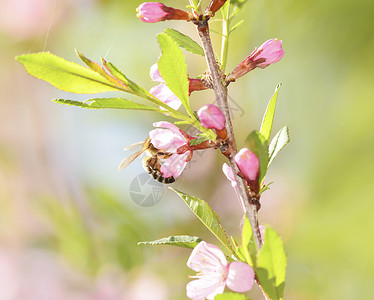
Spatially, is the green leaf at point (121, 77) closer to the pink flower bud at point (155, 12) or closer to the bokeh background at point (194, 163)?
the pink flower bud at point (155, 12)

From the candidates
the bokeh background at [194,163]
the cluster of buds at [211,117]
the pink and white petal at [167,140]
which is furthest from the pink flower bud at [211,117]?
the bokeh background at [194,163]

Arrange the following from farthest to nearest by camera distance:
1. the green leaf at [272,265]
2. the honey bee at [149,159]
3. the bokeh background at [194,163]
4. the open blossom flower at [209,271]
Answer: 1. the bokeh background at [194,163]
2. the honey bee at [149,159]
3. the open blossom flower at [209,271]
4. the green leaf at [272,265]

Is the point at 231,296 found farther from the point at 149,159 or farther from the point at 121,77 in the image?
the point at 149,159

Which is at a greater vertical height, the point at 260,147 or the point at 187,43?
the point at 187,43

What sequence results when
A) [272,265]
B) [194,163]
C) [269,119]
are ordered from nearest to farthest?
[272,265]
[269,119]
[194,163]

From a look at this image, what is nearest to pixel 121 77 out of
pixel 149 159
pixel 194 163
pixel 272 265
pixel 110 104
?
pixel 110 104
